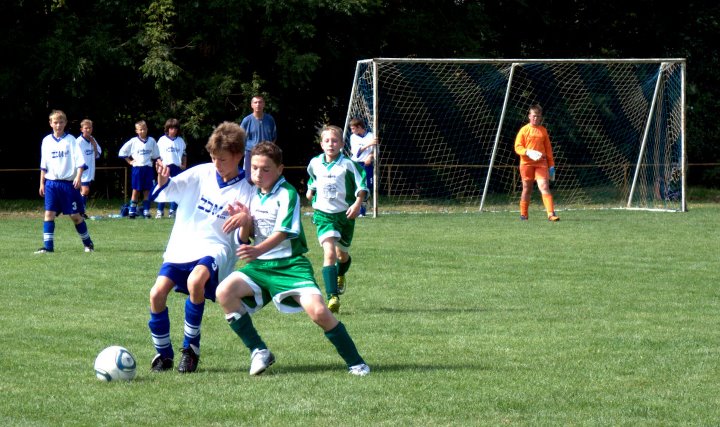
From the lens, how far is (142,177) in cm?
2353

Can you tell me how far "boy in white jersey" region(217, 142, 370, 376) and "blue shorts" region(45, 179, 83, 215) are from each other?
870 centimetres

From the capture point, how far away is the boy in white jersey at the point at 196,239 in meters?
6.93

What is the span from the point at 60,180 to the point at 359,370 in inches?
365

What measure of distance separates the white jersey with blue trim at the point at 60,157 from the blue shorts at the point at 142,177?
8.27 meters

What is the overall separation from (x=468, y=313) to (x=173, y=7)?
18.8m

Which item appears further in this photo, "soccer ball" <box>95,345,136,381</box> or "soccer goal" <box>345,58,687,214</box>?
"soccer goal" <box>345,58,687,214</box>

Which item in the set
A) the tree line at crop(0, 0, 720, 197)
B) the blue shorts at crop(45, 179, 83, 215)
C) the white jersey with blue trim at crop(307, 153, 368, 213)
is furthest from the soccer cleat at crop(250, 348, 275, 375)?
the tree line at crop(0, 0, 720, 197)

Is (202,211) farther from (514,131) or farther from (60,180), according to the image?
(514,131)

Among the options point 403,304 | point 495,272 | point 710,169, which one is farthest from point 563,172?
point 403,304

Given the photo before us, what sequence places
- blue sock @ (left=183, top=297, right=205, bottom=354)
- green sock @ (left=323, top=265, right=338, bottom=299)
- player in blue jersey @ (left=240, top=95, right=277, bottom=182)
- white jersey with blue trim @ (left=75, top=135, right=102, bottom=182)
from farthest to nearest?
white jersey with blue trim @ (left=75, top=135, right=102, bottom=182) → player in blue jersey @ (left=240, top=95, right=277, bottom=182) → green sock @ (left=323, top=265, right=338, bottom=299) → blue sock @ (left=183, top=297, right=205, bottom=354)

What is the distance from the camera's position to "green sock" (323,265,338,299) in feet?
32.0

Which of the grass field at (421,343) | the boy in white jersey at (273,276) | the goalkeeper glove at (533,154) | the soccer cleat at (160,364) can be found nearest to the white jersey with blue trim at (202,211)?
the boy in white jersey at (273,276)

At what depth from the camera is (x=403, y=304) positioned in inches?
401

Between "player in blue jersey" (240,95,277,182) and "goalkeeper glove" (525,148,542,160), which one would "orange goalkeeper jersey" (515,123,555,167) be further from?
"player in blue jersey" (240,95,277,182)
